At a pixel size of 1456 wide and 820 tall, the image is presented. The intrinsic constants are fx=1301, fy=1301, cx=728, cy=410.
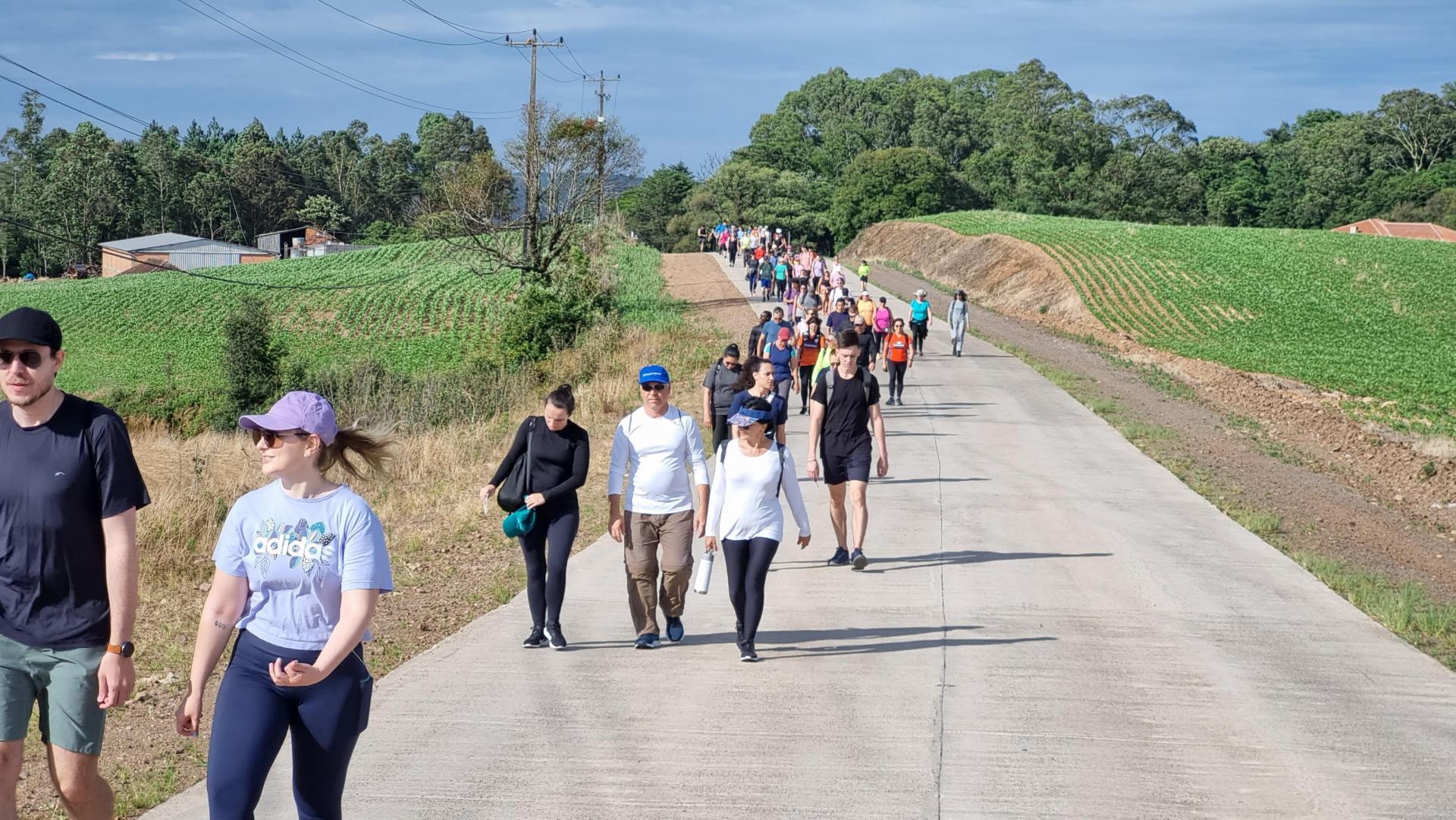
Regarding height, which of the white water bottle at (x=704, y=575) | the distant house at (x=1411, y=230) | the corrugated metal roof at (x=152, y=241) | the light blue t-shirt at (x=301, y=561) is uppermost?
the distant house at (x=1411, y=230)

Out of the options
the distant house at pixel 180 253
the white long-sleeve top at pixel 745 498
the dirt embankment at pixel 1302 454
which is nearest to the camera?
the white long-sleeve top at pixel 745 498

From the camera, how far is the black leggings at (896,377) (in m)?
20.9

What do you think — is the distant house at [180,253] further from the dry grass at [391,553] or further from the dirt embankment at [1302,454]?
the dry grass at [391,553]

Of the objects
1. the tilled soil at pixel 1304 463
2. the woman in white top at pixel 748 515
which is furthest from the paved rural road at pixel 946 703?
the tilled soil at pixel 1304 463

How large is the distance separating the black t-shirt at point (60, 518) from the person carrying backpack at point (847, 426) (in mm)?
6639

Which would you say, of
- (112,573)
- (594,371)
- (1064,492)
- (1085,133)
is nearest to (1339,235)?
(1085,133)

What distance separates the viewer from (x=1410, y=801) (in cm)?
612

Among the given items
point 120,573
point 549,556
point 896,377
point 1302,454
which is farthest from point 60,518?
point 1302,454

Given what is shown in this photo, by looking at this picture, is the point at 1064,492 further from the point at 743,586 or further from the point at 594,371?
the point at 594,371

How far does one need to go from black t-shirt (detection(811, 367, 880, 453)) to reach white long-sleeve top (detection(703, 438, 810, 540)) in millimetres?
2522

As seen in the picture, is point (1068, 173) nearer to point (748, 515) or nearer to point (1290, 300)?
point (1290, 300)

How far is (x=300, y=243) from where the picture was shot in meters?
103

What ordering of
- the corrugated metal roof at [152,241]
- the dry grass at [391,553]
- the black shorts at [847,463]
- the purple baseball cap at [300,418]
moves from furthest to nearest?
the corrugated metal roof at [152,241] < the black shorts at [847,463] < the dry grass at [391,553] < the purple baseball cap at [300,418]

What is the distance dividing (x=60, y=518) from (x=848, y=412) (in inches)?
278
